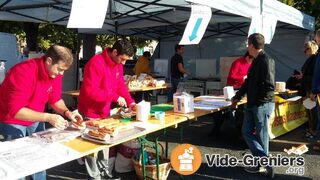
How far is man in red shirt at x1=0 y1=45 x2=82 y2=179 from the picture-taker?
225 cm

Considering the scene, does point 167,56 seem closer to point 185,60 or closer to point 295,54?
point 185,60

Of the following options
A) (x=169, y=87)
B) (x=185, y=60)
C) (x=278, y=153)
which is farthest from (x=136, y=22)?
(x=278, y=153)

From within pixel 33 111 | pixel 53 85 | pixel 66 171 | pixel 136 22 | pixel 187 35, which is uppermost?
pixel 136 22

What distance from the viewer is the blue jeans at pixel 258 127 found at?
3.69 m

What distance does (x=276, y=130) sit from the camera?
5.65m

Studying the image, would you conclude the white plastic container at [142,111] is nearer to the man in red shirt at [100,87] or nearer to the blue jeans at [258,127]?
the man in red shirt at [100,87]

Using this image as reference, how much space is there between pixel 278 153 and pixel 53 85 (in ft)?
11.8

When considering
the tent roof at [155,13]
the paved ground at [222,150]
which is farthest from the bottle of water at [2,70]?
the paved ground at [222,150]

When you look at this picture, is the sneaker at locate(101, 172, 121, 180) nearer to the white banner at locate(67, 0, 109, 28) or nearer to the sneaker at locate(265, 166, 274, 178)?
the white banner at locate(67, 0, 109, 28)

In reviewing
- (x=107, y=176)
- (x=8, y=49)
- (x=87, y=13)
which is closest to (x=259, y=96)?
(x=107, y=176)

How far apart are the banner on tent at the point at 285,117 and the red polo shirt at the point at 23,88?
4.12 m

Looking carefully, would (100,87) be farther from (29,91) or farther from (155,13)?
(155,13)

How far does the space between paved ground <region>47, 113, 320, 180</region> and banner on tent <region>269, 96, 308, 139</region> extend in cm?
12

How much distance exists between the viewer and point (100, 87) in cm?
321
